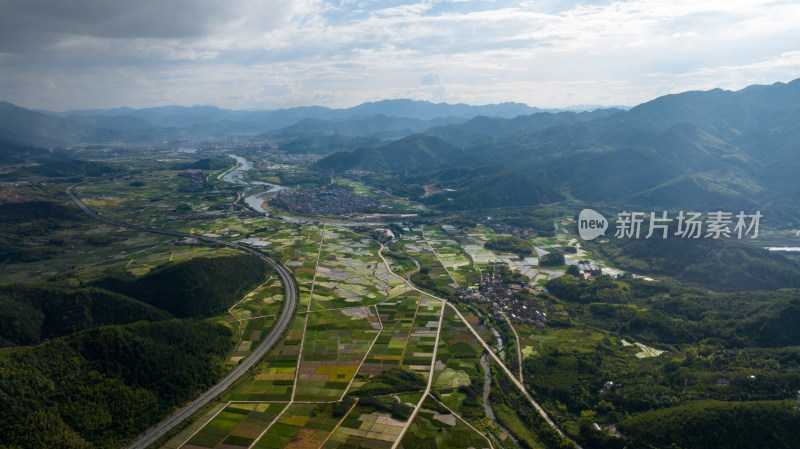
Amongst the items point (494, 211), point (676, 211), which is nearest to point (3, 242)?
point (494, 211)

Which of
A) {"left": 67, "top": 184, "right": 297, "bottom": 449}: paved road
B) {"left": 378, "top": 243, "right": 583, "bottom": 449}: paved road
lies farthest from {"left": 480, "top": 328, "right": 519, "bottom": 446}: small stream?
{"left": 67, "top": 184, "right": 297, "bottom": 449}: paved road

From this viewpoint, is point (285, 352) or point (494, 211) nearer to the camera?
point (285, 352)

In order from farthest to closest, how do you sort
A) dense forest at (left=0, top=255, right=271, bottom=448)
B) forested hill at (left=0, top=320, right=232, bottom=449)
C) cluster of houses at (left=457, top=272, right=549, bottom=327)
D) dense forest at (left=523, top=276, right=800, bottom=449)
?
cluster of houses at (left=457, top=272, right=549, bottom=327)
dense forest at (left=523, top=276, right=800, bottom=449)
dense forest at (left=0, top=255, right=271, bottom=448)
forested hill at (left=0, top=320, right=232, bottom=449)

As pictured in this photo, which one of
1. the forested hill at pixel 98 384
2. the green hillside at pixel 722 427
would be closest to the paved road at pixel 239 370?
the forested hill at pixel 98 384

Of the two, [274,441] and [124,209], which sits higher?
[124,209]

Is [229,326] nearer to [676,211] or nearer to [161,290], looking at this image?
[161,290]

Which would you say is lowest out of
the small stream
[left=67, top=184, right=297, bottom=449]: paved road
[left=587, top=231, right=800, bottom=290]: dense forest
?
the small stream

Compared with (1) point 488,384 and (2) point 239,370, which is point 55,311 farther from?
(1) point 488,384

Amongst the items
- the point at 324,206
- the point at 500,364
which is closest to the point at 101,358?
the point at 500,364

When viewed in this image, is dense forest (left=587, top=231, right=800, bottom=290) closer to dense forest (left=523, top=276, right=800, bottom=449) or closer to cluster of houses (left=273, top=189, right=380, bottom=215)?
dense forest (left=523, top=276, right=800, bottom=449)
